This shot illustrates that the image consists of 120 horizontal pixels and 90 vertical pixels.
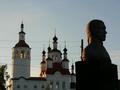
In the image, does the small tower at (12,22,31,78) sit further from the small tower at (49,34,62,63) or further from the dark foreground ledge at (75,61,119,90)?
the dark foreground ledge at (75,61,119,90)

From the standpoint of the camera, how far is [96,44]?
9852mm

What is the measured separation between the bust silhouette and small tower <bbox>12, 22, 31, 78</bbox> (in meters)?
90.6

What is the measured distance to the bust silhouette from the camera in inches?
382

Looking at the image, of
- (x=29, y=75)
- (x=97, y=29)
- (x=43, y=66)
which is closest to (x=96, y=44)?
(x=97, y=29)

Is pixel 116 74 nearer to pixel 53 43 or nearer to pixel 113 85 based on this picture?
pixel 113 85

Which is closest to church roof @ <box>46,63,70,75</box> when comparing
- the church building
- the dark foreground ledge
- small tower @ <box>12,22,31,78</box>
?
the church building

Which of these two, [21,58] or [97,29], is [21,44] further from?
[97,29]

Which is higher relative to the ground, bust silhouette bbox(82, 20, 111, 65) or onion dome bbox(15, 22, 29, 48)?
onion dome bbox(15, 22, 29, 48)

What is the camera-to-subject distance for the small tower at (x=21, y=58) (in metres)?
100

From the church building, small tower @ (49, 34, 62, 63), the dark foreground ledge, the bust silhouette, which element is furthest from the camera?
small tower @ (49, 34, 62, 63)

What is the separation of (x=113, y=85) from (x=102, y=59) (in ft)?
1.93

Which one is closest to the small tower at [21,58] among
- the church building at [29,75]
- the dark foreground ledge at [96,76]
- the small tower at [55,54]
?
the church building at [29,75]

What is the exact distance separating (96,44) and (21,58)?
93486 mm

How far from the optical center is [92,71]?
9.62m
